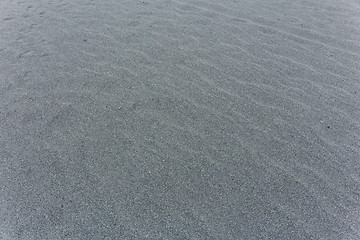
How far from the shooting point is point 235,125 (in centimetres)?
312

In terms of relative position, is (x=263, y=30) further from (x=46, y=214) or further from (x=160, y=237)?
(x=46, y=214)

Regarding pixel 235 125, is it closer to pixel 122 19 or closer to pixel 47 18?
pixel 122 19

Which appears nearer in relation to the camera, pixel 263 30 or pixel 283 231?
pixel 283 231

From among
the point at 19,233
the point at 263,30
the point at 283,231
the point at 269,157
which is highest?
the point at 263,30

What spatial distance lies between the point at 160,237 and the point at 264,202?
3.25 ft

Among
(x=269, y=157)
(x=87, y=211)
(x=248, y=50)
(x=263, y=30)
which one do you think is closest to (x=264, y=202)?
(x=269, y=157)

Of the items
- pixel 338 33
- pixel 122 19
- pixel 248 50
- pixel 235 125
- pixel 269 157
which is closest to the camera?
pixel 269 157

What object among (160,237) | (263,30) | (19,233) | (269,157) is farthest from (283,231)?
(263,30)

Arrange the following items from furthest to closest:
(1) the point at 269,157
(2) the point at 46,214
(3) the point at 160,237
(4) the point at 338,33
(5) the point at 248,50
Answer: (4) the point at 338,33 < (5) the point at 248,50 < (1) the point at 269,157 < (2) the point at 46,214 < (3) the point at 160,237

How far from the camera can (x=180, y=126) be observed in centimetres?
312

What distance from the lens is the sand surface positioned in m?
2.32

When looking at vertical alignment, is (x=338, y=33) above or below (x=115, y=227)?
above

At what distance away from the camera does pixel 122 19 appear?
5.05 m

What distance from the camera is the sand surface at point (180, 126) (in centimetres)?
232
